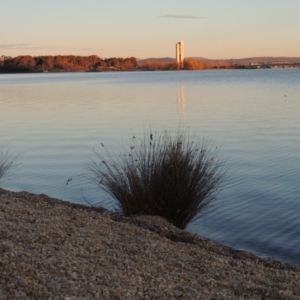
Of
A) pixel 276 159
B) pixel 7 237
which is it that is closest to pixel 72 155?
pixel 276 159

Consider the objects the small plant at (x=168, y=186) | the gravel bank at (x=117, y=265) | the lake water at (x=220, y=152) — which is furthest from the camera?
the lake water at (x=220, y=152)

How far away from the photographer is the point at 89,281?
505 centimetres

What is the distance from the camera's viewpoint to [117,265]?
5590 millimetres

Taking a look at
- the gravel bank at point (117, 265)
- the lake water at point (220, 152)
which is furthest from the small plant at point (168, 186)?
the gravel bank at point (117, 265)

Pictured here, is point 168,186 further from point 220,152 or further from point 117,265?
point 220,152

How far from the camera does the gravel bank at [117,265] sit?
4.88m

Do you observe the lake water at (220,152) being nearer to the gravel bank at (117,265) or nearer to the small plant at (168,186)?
the small plant at (168,186)

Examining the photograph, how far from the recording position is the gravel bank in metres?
4.88

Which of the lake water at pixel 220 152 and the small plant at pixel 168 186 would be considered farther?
the lake water at pixel 220 152

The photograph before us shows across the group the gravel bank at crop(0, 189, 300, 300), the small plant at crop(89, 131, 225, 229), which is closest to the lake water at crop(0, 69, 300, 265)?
the small plant at crop(89, 131, 225, 229)

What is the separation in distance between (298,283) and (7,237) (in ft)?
9.04

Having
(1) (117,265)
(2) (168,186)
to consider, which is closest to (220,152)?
(2) (168,186)

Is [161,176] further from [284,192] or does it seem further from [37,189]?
[37,189]

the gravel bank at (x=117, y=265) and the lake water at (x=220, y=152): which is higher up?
the gravel bank at (x=117, y=265)
